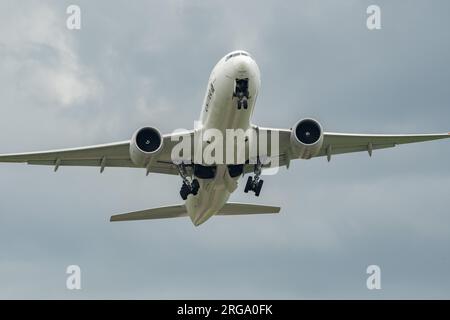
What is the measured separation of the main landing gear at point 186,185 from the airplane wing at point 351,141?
3051mm

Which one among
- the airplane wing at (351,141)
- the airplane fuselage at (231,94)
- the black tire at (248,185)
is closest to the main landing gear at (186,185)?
the airplane fuselage at (231,94)

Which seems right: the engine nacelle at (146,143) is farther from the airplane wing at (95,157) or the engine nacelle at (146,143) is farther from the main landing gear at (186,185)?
the main landing gear at (186,185)

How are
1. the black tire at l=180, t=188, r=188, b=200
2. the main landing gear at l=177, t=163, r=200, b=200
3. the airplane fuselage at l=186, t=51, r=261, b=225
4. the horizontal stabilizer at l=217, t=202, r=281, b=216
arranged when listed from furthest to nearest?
the horizontal stabilizer at l=217, t=202, r=281, b=216, the black tire at l=180, t=188, r=188, b=200, the main landing gear at l=177, t=163, r=200, b=200, the airplane fuselage at l=186, t=51, r=261, b=225

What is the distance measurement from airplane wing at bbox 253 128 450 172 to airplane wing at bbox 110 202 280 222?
139 inches

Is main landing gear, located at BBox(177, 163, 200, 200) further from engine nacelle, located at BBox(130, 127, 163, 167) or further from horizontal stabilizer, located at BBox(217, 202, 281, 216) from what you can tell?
horizontal stabilizer, located at BBox(217, 202, 281, 216)

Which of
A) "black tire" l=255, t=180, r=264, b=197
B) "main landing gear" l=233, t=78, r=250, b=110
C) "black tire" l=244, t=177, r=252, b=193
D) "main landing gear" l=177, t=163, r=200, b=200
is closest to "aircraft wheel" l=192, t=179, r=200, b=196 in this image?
"main landing gear" l=177, t=163, r=200, b=200

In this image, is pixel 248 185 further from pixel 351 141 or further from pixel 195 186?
pixel 351 141

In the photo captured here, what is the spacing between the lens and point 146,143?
36.8 meters

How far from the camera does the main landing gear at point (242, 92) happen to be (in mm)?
33844

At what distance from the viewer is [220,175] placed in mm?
38562

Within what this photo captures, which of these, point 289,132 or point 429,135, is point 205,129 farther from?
point 429,135

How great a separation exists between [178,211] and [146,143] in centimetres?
817

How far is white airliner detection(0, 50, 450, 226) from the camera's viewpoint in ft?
113

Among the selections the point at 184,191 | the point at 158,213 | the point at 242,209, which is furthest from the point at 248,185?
the point at 158,213
